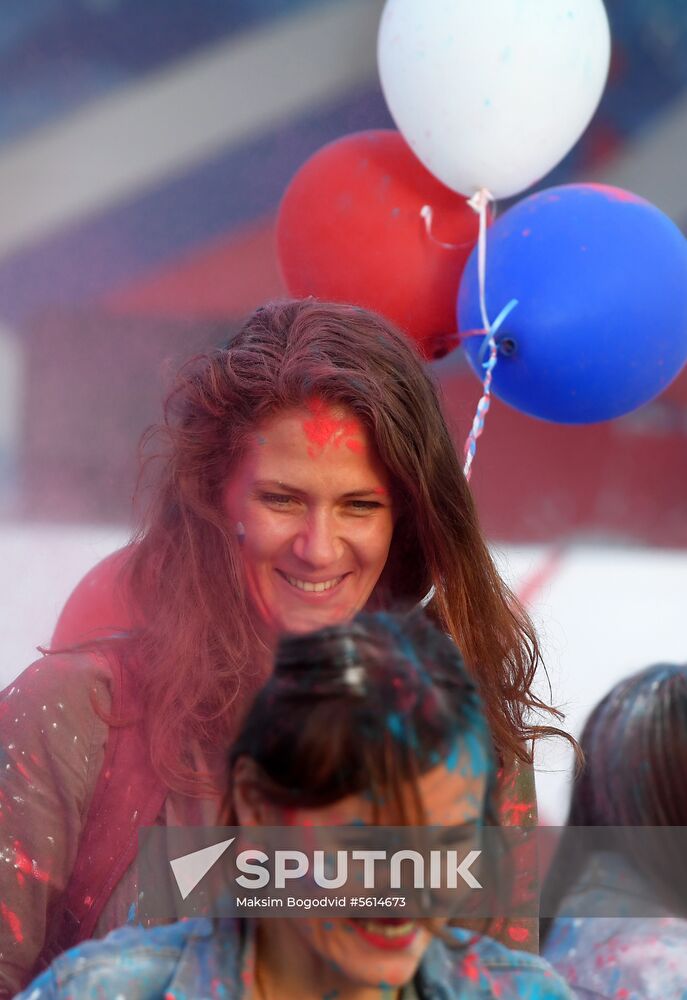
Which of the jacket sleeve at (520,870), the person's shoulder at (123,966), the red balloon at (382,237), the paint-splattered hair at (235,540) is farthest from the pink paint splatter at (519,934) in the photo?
the red balloon at (382,237)

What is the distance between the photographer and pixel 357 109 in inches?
97.2

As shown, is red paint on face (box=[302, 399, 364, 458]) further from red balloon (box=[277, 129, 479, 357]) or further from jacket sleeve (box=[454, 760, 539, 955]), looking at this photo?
red balloon (box=[277, 129, 479, 357])

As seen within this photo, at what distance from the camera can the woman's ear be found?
693 millimetres

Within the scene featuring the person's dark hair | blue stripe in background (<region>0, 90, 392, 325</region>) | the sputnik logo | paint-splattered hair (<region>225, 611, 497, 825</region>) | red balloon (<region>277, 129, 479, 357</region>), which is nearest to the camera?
paint-splattered hair (<region>225, 611, 497, 825</region>)

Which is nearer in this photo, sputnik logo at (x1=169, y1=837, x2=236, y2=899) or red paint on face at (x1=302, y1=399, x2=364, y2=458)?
sputnik logo at (x1=169, y1=837, x2=236, y2=899)

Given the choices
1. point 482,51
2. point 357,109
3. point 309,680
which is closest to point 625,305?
point 482,51

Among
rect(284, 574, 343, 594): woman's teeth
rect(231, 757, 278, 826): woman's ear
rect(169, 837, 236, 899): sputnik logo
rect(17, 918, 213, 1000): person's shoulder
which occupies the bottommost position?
rect(17, 918, 213, 1000): person's shoulder

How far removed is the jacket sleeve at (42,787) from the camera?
95 cm

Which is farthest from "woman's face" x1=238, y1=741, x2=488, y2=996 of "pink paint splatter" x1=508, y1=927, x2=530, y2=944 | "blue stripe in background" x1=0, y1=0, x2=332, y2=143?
"blue stripe in background" x1=0, y1=0, x2=332, y2=143

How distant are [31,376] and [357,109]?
0.97 metres

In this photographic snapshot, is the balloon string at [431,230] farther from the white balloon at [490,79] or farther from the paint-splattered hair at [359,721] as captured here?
the paint-splattered hair at [359,721]

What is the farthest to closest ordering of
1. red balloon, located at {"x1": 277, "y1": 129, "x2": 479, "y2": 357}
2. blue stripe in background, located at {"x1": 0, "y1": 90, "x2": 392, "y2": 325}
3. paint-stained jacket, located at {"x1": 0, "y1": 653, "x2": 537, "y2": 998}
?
blue stripe in background, located at {"x1": 0, "y1": 90, "x2": 392, "y2": 325} < red balloon, located at {"x1": 277, "y1": 129, "x2": 479, "y2": 357} < paint-stained jacket, located at {"x1": 0, "y1": 653, "x2": 537, "y2": 998}

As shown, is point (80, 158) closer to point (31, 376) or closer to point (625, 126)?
point (31, 376)

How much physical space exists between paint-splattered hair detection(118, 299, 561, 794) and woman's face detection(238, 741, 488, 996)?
0.25 metres
